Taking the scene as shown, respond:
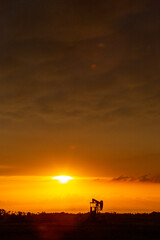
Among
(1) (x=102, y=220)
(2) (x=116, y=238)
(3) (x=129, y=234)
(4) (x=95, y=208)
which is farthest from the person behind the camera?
(4) (x=95, y=208)

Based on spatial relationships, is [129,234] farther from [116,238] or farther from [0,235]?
[0,235]

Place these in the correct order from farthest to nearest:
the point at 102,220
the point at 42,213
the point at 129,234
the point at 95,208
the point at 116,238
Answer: the point at 42,213 < the point at 95,208 < the point at 102,220 < the point at 129,234 < the point at 116,238

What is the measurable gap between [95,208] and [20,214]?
13401mm

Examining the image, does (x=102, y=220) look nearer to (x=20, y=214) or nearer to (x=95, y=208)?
(x=95, y=208)

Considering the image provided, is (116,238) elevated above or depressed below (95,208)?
below

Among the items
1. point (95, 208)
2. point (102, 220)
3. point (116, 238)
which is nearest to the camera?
point (116, 238)

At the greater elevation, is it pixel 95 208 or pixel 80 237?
pixel 95 208

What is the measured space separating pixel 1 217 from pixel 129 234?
31.6 m

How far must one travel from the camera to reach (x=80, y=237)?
3203cm

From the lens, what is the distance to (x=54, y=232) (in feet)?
117

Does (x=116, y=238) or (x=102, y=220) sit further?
(x=102, y=220)

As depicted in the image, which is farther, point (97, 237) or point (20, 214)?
point (20, 214)

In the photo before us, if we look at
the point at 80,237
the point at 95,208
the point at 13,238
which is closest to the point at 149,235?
the point at 80,237

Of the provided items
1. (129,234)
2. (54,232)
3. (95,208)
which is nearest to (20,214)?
(95,208)
